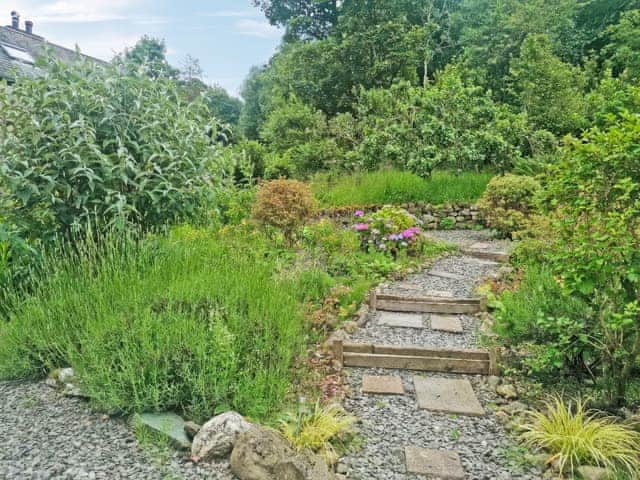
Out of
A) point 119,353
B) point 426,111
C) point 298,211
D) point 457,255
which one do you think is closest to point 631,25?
point 426,111

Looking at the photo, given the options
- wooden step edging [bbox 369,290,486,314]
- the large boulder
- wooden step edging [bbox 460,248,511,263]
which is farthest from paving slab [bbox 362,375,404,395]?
wooden step edging [bbox 460,248,511,263]

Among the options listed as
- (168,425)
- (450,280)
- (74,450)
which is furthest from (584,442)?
(450,280)

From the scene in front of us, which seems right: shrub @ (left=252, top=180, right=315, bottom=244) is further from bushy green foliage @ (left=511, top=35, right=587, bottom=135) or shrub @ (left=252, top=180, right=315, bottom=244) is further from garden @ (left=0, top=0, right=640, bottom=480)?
bushy green foliage @ (left=511, top=35, right=587, bottom=135)

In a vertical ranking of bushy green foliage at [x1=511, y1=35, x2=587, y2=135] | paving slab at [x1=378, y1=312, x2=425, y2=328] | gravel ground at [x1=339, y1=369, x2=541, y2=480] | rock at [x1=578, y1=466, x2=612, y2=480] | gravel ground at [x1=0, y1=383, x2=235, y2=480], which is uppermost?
bushy green foliage at [x1=511, y1=35, x2=587, y2=135]

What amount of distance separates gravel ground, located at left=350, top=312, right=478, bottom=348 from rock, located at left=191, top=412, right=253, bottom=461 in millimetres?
1678

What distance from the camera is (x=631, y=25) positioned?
1225cm

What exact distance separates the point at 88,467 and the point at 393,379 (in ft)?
6.21

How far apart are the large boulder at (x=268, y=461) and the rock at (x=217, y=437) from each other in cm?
7

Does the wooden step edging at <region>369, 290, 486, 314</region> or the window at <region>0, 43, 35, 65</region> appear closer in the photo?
the wooden step edging at <region>369, 290, 486, 314</region>

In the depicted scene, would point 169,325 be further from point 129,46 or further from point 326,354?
point 129,46

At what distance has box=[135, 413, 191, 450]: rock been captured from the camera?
6.83 ft

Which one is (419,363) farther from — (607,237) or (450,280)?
(450,280)

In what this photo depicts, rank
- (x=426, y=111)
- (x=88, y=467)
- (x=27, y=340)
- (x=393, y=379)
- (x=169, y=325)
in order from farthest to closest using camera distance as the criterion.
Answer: (x=426, y=111) → (x=393, y=379) → (x=27, y=340) → (x=169, y=325) → (x=88, y=467)

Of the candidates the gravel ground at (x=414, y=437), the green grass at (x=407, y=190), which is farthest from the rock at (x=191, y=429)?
the green grass at (x=407, y=190)
